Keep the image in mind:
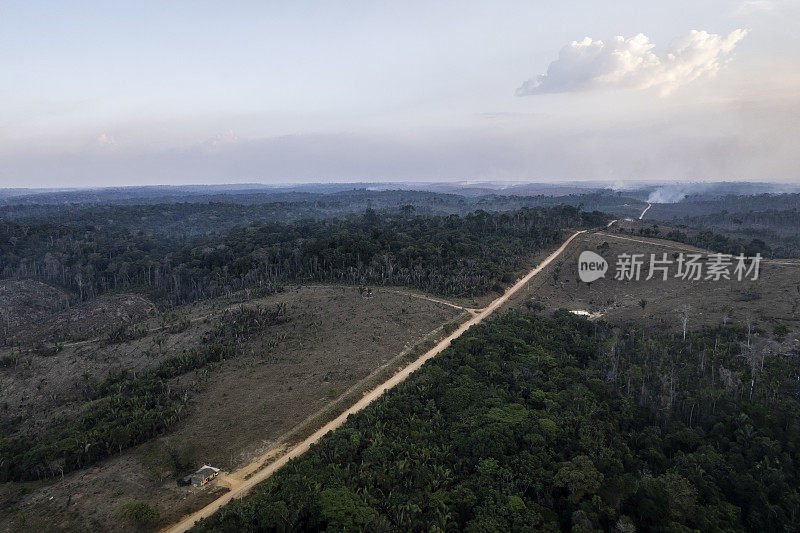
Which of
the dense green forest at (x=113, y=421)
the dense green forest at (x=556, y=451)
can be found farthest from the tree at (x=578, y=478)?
the dense green forest at (x=113, y=421)

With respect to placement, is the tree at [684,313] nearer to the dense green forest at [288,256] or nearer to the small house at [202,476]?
the dense green forest at [288,256]

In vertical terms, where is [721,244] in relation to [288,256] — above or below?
above

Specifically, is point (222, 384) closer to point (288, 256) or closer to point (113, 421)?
point (113, 421)

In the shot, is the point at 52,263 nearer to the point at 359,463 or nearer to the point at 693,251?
the point at 359,463

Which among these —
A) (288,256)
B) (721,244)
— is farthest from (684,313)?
(288,256)

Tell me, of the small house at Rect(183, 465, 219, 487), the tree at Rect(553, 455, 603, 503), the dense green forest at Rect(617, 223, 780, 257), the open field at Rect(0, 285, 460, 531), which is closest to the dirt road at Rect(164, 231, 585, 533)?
the open field at Rect(0, 285, 460, 531)
